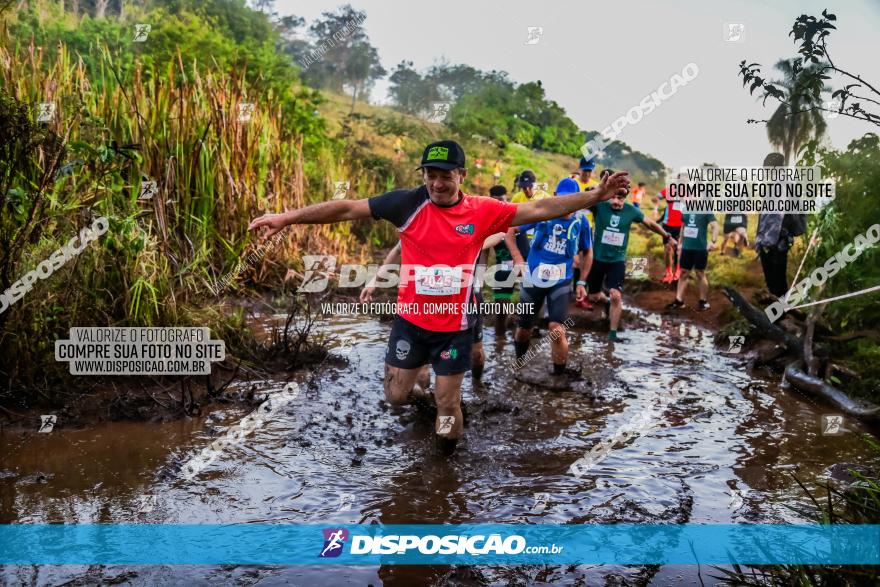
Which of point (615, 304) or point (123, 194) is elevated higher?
point (123, 194)

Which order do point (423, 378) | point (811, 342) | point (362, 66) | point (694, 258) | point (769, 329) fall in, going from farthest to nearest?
point (362, 66) < point (694, 258) < point (769, 329) < point (811, 342) < point (423, 378)

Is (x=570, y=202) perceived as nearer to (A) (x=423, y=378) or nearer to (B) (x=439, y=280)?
(B) (x=439, y=280)

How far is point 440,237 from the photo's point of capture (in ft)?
15.8

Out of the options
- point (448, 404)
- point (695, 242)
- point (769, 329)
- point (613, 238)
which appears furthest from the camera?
point (695, 242)

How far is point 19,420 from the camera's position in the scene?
554cm

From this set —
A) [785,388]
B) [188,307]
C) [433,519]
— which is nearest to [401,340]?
[433,519]

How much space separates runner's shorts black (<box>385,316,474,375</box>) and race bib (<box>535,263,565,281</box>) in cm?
274

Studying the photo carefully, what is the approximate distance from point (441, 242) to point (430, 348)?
82 centimetres

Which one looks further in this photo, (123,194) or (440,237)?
(123,194)

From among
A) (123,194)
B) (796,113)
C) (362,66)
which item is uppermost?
(362,66)

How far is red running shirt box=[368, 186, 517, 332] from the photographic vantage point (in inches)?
190

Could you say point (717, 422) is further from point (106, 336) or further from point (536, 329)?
point (106, 336)

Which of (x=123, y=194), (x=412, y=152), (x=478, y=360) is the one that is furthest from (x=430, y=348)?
(x=412, y=152)

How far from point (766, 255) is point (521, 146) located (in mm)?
24226
